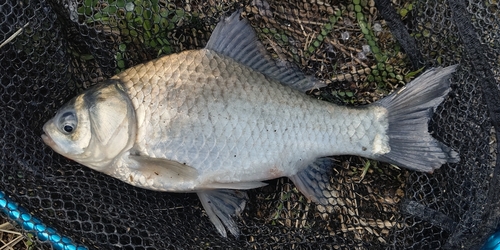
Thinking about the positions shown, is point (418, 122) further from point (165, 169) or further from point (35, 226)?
point (35, 226)

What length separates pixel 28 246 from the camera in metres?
2.23

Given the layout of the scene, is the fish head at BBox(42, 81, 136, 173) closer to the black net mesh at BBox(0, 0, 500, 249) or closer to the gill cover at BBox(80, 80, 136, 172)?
the gill cover at BBox(80, 80, 136, 172)

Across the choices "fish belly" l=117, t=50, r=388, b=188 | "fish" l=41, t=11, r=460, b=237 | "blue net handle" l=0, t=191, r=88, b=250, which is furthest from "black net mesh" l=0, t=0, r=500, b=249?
"fish belly" l=117, t=50, r=388, b=188

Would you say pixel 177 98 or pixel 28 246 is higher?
pixel 177 98

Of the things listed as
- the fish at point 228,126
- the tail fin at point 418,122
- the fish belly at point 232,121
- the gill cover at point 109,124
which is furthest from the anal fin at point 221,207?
the tail fin at point 418,122

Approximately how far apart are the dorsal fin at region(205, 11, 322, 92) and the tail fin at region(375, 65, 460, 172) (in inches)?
15.0

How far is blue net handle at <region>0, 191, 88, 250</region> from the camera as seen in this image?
182 centimetres

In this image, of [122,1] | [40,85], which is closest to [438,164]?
[122,1]

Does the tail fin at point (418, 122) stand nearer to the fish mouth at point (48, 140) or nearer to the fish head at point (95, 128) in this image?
the fish head at point (95, 128)

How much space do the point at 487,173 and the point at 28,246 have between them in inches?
86.4

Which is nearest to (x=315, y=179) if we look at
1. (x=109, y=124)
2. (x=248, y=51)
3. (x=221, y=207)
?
(x=221, y=207)

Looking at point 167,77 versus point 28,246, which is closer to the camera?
point 167,77

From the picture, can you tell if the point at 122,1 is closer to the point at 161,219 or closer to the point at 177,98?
the point at 177,98

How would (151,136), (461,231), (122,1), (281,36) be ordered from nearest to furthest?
(151,136), (461,231), (122,1), (281,36)
